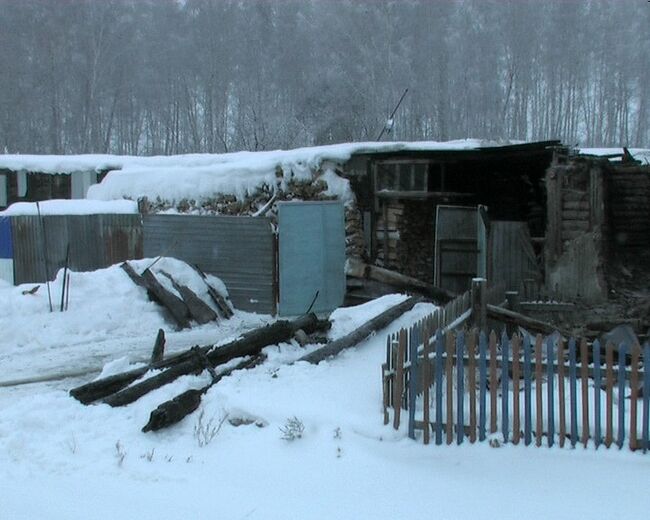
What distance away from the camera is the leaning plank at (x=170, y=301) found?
12.2 m

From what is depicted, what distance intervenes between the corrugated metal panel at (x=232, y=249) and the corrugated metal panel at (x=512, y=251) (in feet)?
15.0

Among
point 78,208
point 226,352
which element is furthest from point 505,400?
point 78,208

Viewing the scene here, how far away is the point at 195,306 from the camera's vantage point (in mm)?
12633

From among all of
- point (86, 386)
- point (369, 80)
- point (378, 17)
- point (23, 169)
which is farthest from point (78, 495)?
point (378, 17)

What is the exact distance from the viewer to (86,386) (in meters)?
6.82

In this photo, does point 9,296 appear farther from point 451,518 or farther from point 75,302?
point 451,518

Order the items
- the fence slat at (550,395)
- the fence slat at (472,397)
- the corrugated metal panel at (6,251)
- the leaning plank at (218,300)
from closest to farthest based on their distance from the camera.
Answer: the fence slat at (550,395), the fence slat at (472,397), the leaning plank at (218,300), the corrugated metal panel at (6,251)

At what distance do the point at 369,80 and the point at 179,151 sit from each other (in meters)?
14.1

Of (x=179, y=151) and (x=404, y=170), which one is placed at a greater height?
(x=179, y=151)

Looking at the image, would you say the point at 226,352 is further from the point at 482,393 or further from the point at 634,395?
the point at 634,395

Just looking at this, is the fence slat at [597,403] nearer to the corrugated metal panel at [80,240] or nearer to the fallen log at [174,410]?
the fallen log at [174,410]

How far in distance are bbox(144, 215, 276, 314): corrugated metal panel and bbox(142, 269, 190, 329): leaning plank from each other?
1.85 meters

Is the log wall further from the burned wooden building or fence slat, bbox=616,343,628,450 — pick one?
fence slat, bbox=616,343,628,450

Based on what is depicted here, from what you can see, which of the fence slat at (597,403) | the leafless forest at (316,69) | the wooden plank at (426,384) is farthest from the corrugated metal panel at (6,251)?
the leafless forest at (316,69)
